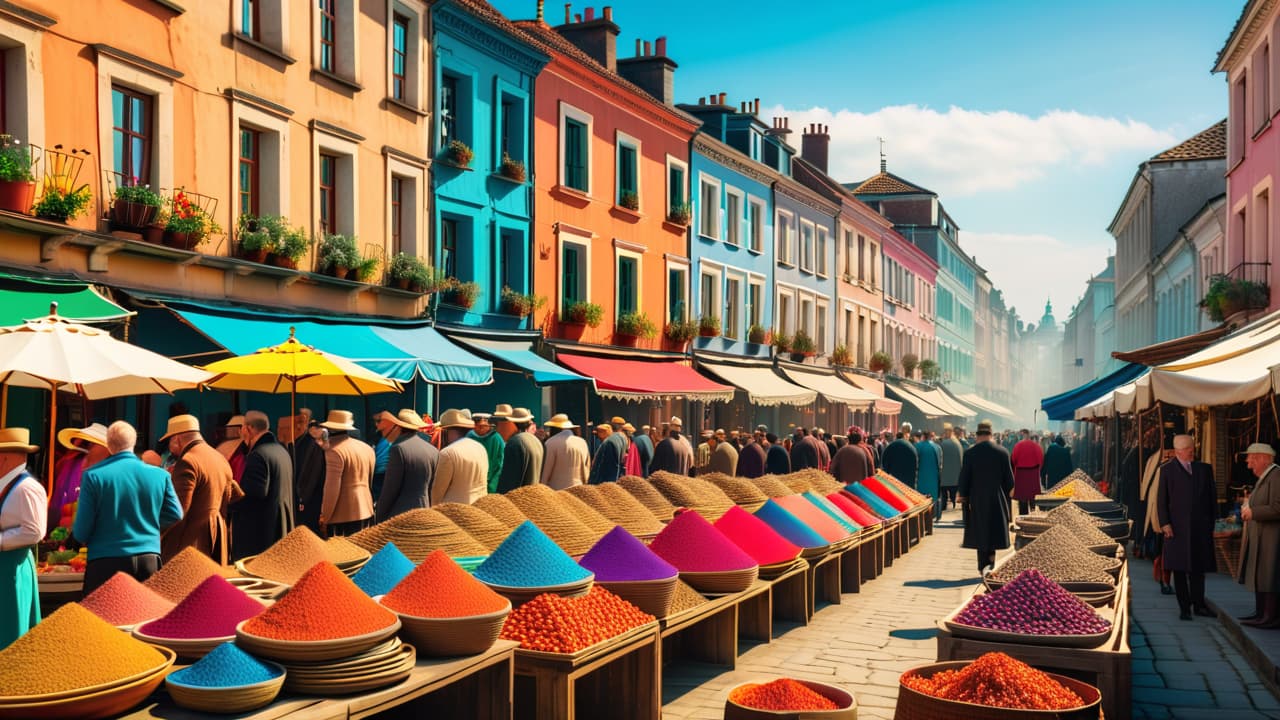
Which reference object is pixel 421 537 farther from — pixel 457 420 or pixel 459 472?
pixel 457 420

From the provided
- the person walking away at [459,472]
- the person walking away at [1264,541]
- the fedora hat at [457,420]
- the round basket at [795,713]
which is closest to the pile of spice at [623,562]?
the round basket at [795,713]

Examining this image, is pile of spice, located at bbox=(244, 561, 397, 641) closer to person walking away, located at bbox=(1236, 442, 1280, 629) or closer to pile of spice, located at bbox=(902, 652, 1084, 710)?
pile of spice, located at bbox=(902, 652, 1084, 710)

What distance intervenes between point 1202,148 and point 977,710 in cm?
3672

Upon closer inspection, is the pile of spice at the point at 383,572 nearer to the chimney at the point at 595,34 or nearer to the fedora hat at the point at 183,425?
the fedora hat at the point at 183,425

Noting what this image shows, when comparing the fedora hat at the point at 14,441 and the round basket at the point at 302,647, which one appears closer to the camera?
the round basket at the point at 302,647

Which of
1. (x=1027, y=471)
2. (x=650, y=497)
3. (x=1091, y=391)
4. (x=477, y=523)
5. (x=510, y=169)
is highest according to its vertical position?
(x=510, y=169)

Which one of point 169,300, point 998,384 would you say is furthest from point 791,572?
point 998,384

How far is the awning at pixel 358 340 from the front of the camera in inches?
569

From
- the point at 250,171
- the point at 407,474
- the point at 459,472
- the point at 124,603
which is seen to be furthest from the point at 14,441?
the point at 250,171

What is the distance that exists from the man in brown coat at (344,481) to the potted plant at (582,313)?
1404 centimetres

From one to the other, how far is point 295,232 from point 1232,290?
16.2 m

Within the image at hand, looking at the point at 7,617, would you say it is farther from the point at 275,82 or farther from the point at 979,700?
the point at 275,82

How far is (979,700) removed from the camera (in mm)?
5000

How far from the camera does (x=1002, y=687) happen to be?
197 inches
